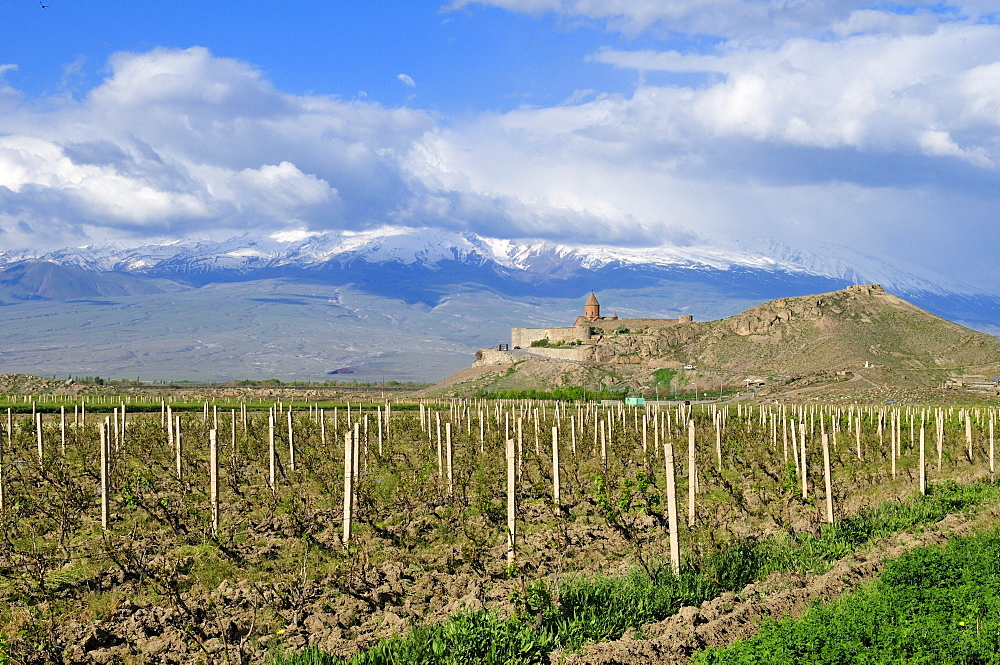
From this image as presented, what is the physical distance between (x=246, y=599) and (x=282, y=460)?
14.5m

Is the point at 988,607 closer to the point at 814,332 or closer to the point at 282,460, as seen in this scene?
→ the point at 282,460

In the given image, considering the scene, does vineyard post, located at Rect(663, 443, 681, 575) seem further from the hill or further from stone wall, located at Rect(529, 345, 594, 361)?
stone wall, located at Rect(529, 345, 594, 361)

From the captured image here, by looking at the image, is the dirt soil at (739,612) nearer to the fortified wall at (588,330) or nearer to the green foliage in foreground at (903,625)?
the green foliage in foreground at (903,625)

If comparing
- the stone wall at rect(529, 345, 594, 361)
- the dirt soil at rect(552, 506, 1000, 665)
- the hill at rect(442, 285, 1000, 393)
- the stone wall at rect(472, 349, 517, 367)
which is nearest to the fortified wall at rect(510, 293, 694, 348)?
the hill at rect(442, 285, 1000, 393)

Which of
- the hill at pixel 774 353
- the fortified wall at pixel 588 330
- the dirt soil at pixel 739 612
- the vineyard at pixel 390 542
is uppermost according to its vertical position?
the fortified wall at pixel 588 330

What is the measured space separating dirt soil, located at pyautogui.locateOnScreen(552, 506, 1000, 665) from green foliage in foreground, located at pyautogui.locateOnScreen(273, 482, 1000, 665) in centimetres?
48

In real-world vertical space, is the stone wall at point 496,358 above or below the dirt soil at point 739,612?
above

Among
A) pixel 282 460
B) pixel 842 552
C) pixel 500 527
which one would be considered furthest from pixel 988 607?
pixel 282 460

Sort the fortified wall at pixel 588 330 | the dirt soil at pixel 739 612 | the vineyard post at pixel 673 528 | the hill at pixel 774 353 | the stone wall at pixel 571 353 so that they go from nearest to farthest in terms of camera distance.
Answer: the dirt soil at pixel 739 612
the vineyard post at pixel 673 528
the hill at pixel 774 353
the stone wall at pixel 571 353
the fortified wall at pixel 588 330

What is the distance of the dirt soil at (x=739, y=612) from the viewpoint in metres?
11.0

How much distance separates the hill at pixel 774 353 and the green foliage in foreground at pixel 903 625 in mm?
63003

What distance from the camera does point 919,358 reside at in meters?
86.0

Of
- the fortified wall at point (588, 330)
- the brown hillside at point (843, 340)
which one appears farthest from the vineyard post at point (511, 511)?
the fortified wall at point (588, 330)

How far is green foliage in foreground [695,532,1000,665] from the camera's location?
10.7 meters
